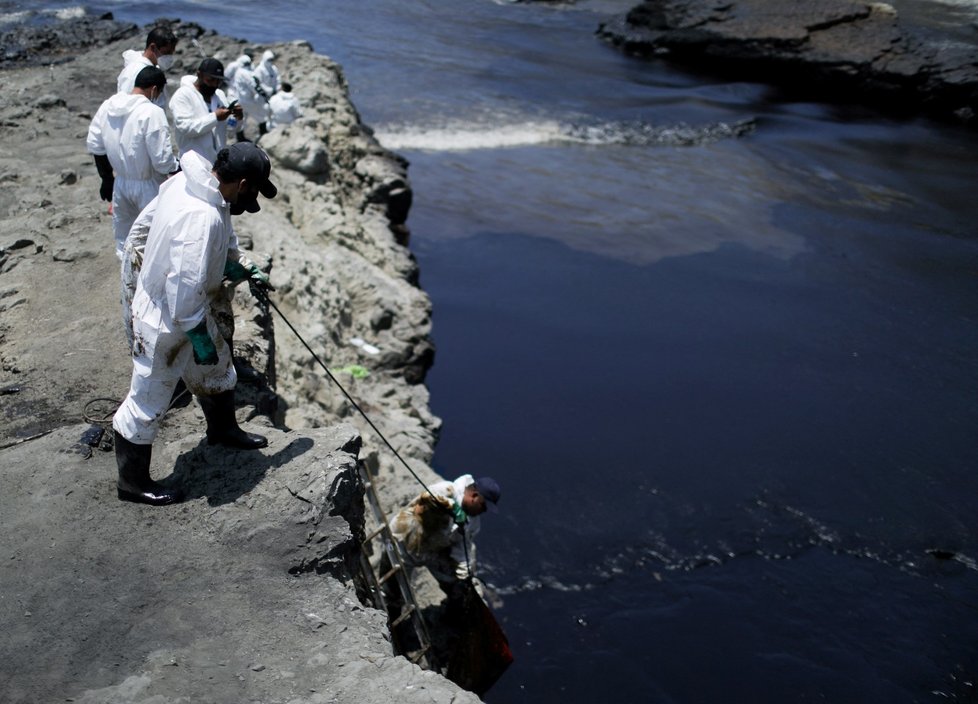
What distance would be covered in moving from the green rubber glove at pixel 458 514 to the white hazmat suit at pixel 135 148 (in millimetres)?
2799

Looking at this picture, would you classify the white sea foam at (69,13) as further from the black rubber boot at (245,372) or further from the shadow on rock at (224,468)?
the shadow on rock at (224,468)

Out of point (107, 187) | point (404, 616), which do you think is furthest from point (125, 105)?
point (404, 616)

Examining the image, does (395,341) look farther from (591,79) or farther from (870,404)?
(591,79)

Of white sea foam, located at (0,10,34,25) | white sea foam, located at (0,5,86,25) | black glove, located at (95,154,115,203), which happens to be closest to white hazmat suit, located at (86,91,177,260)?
black glove, located at (95,154,115,203)

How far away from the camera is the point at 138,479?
425cm

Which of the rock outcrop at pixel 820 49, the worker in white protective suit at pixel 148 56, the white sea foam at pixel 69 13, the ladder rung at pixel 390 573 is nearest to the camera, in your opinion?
the ladder rung at pixel 390 573

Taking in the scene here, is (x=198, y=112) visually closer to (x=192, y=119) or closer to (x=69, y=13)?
(x=192, y=119)

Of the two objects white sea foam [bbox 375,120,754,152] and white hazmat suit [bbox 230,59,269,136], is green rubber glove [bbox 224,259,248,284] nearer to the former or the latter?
white hazmat suit [bbox 230,59,269,136]

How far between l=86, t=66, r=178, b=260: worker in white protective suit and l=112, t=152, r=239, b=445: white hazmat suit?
210 cm

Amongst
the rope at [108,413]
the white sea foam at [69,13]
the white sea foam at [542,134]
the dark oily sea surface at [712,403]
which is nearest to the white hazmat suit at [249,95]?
the dark oily sea surface at [712,403]

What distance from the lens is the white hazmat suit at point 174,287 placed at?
12.8 ft

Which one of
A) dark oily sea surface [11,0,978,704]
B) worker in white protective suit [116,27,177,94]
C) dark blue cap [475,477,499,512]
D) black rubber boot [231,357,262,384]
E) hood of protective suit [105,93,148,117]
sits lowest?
dark oily sea surface [11,0,978,704]

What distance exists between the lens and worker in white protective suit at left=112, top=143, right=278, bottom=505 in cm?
391

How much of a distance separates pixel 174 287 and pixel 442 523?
2.80 m
